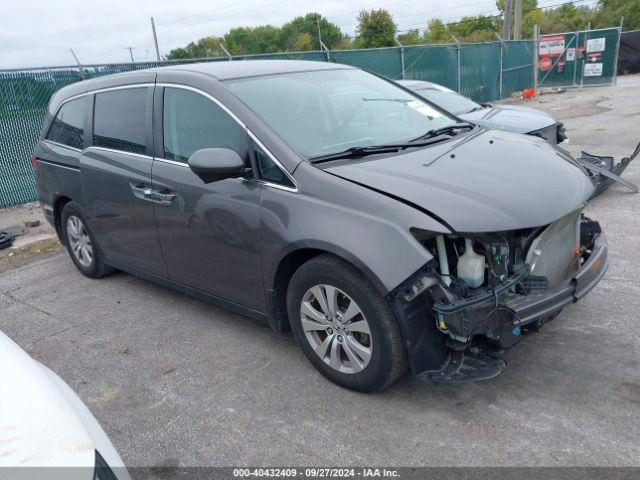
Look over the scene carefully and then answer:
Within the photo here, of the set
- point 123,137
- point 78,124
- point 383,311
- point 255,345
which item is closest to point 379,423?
point 383,311

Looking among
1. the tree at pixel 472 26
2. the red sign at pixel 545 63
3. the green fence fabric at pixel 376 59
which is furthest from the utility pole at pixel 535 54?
the tree at pixel 472 26

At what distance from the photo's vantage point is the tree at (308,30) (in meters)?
83.6

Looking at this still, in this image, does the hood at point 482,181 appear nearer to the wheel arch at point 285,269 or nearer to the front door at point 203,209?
the wheel arch at point 285,269

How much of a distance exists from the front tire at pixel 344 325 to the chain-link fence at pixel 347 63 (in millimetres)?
6857

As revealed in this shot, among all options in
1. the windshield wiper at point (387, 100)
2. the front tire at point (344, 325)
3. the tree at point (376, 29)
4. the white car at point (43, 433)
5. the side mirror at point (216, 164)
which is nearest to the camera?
the white car at point (43, 433)

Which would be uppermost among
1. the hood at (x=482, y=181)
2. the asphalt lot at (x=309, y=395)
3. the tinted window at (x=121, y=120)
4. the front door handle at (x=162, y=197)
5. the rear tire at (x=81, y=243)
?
the tinted window at (x=121, y=120)

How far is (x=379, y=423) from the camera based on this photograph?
2.92m

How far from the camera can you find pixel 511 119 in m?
7.51

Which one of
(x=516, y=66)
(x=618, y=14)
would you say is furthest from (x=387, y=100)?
(x=618, y=14)

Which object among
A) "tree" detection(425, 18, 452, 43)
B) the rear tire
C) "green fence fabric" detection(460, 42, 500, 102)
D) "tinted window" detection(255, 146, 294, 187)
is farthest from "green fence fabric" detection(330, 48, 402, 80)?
"tree" detection(425, 18, 452, 43)

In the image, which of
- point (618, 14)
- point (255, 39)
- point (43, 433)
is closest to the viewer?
point (43, 433)

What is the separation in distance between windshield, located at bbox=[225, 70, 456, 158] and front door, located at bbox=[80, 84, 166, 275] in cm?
98

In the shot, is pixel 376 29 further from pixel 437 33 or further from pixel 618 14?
pixel 618 14

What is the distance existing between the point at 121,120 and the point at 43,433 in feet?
10.4
